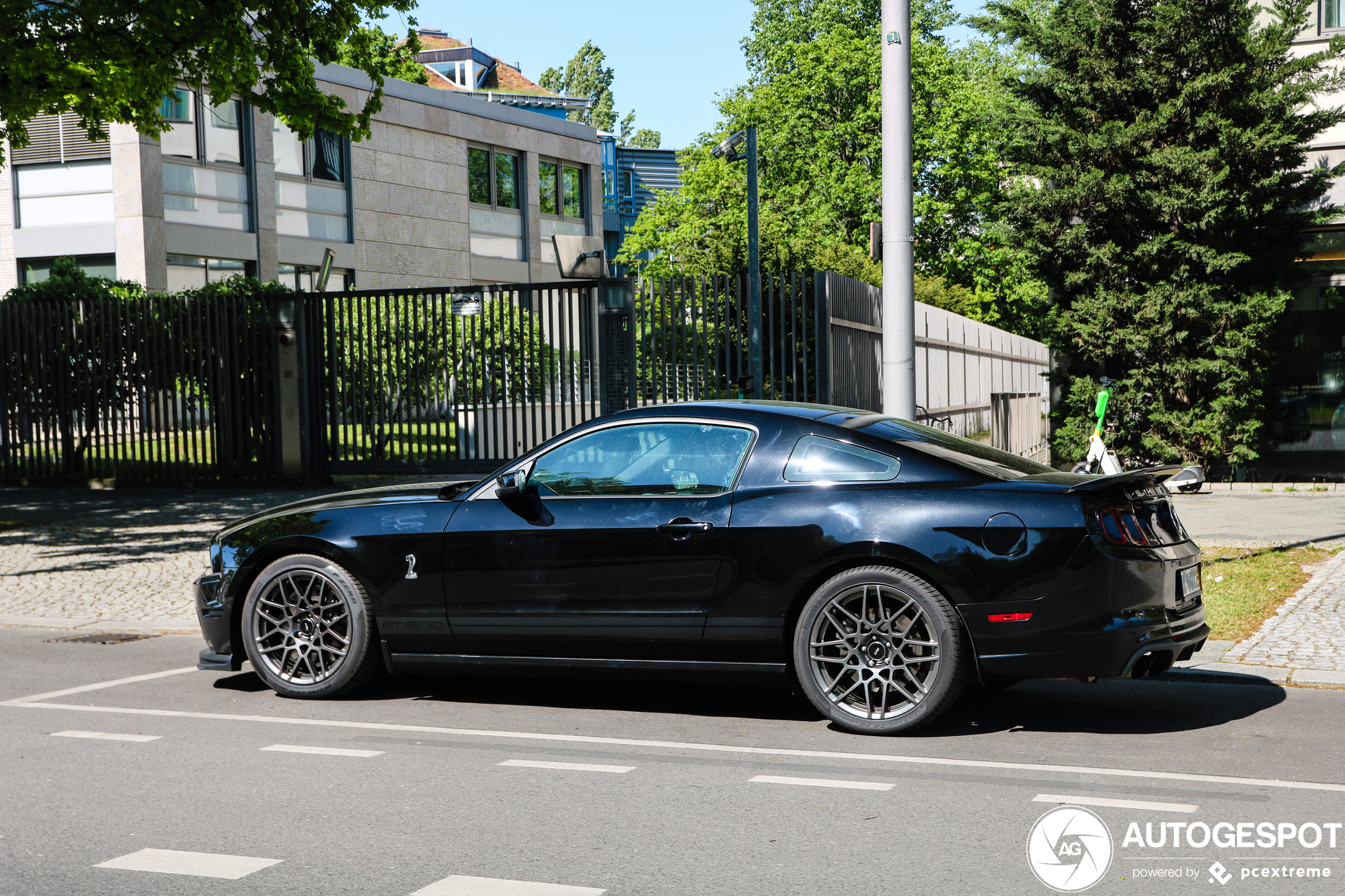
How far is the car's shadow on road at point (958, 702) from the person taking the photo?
5.98 m

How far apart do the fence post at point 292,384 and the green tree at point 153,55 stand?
2.46 m

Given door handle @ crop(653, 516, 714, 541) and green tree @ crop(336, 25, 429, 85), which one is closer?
door handle @ crop(653, 516, 714, 541)

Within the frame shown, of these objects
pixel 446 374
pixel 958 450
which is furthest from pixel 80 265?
pixel 958 450

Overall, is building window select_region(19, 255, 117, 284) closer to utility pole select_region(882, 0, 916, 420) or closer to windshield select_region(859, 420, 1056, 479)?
utility pole select_region(882, 0, 916, 420)

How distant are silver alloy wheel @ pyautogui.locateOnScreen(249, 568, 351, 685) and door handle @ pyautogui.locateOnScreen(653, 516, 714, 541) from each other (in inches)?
65.8

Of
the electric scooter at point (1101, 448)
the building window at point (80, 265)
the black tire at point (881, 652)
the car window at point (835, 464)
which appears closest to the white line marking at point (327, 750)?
the black tire at point (881, 652)

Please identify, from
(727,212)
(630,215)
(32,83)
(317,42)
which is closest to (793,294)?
(317,42)

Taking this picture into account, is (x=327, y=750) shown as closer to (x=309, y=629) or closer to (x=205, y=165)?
(x=309, y=629)

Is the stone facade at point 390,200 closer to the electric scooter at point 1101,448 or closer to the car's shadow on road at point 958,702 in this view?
the electric scooter at point 1101,448

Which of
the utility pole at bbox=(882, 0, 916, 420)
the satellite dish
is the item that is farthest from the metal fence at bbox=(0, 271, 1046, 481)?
the utility pole at bbox=(882, 0, 916, 420)

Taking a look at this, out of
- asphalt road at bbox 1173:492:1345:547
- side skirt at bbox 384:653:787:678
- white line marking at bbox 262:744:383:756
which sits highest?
side skirt at bbox 384:653:787:678

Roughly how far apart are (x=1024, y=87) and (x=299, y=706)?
14340 millimetres

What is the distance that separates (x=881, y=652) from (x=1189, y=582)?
1418 mm

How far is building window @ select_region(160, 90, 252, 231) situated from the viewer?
89.9 feet
